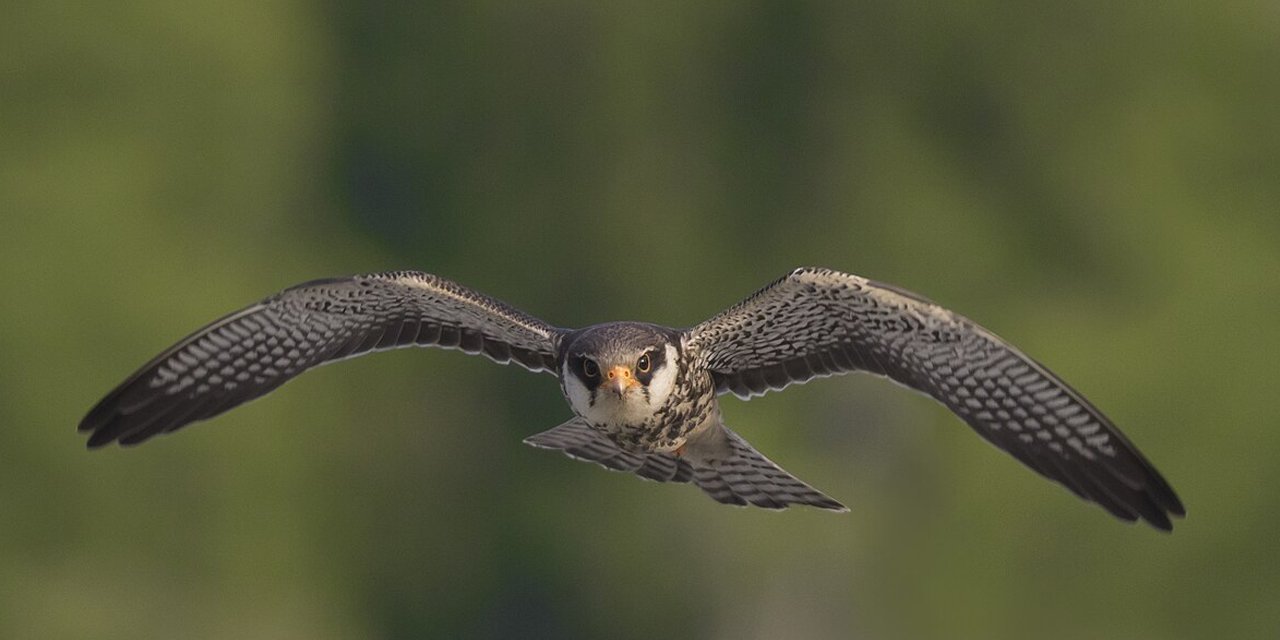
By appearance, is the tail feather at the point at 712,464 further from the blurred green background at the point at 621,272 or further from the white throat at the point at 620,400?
the blurred green background at the point at 621,272

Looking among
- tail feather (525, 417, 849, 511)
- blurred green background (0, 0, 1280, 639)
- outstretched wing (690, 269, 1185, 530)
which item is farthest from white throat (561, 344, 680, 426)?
blurred green background (0, 0, 1280, 639)

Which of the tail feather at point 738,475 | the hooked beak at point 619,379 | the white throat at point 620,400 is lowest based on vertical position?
the tail feather at point 738,475

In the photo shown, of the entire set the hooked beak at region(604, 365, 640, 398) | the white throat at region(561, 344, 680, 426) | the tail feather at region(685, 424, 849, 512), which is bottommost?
the tail feather at region(685, 424, 849, 512)

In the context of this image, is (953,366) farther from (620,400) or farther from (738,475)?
(620,400)

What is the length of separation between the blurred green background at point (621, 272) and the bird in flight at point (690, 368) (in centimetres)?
1834

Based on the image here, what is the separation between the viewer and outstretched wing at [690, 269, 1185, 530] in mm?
8438

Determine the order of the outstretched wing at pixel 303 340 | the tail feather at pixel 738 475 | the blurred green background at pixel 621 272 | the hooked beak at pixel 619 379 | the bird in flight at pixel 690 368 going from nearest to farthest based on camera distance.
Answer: the hooked beak at pixel 619 379 < the bird in flight at pixel 690 368 < the outstretched wing at pixel 303 340 < the tail feather at pixel 738 475 < the blurred green background at pixel 621 272

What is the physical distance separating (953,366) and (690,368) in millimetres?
1279

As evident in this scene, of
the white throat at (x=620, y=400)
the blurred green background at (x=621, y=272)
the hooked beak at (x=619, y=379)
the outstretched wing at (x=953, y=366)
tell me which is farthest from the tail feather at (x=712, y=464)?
the blurred green background at (x=621, y=272)

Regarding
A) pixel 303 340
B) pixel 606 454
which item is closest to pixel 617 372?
pixel 606 454

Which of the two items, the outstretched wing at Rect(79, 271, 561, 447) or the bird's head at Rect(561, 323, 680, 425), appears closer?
the bird's head at Rect(561, 323, 680, 425)

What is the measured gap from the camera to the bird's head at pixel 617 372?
329 inches

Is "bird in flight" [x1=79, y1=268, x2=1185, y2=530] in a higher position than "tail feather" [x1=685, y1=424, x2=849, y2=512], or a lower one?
higher

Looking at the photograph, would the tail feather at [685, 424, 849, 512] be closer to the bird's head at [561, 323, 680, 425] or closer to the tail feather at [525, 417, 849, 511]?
the tail feather at [525, 417, 849, 511]
